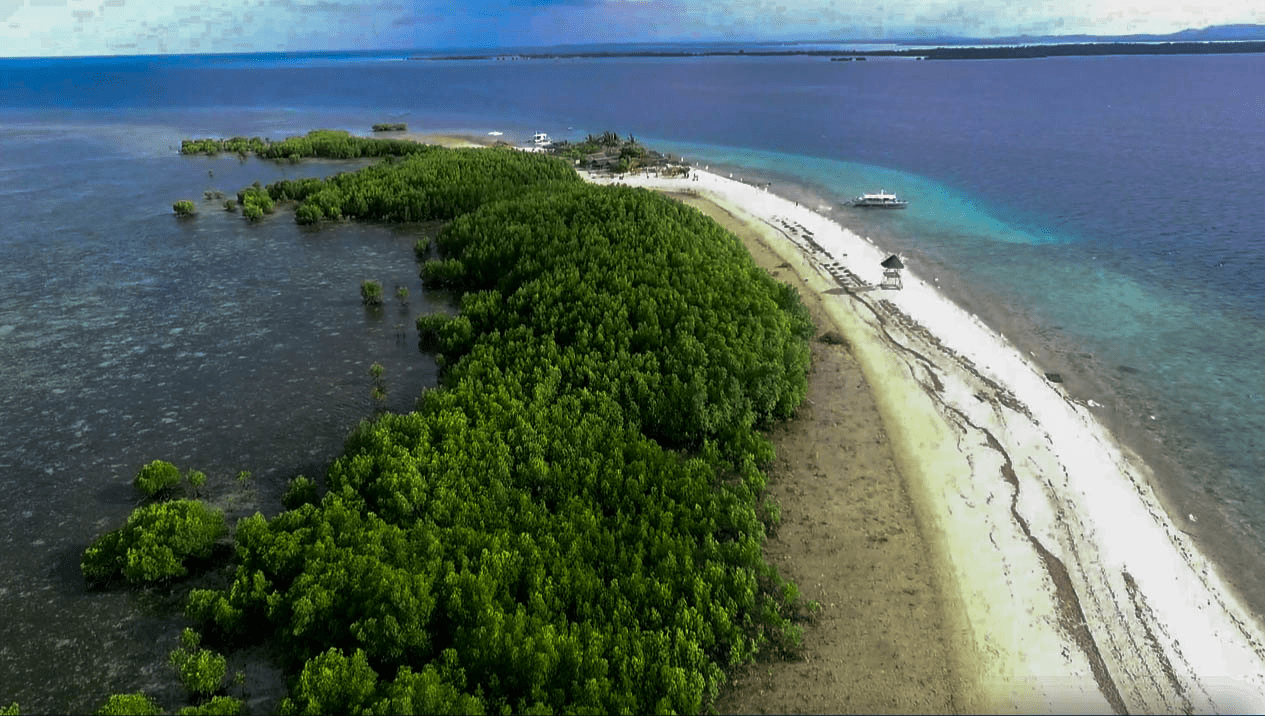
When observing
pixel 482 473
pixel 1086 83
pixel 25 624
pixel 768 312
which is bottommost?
pixel 25 624

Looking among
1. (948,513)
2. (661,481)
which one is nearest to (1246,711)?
(948,513)

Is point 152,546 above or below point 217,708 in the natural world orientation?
above

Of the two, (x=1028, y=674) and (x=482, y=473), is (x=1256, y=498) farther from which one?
(x=482, y=473)

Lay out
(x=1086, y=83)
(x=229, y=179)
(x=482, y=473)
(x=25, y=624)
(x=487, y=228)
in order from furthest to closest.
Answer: (x=1086, y=83)
(x=229, y=179)
(x=487, y=228)
(x=482, y=473)
(x=25, y=624)

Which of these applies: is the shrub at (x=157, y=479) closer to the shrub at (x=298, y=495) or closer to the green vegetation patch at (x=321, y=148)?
the shrub at (x=298, y=495)

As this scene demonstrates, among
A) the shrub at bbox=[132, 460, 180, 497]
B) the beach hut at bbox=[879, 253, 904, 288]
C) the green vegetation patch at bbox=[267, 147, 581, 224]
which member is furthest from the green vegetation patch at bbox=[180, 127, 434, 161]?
the shrub at bbox=[132, 460, 180, 497]

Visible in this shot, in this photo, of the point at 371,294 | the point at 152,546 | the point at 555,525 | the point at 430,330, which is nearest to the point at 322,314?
the point at 371,294

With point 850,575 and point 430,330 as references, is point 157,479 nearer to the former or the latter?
point 430,330
